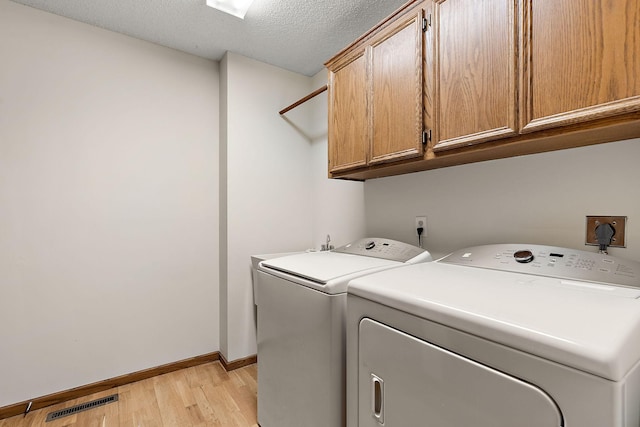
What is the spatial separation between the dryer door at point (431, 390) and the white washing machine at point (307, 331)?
162 mm

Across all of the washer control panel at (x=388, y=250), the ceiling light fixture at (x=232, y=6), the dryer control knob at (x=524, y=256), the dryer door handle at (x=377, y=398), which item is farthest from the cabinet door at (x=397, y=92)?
the dryer door handle at (x=377, y=398)

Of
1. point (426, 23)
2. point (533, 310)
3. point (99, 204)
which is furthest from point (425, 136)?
point (99, 204)

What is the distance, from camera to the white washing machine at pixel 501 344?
21.7 inches

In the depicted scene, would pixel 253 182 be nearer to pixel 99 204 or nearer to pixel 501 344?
pixel 99 204

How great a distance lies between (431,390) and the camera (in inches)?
30.7

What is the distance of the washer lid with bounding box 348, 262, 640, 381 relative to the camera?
55 cm

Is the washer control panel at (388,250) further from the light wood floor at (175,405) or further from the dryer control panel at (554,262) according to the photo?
the light wood floor at (175,405)

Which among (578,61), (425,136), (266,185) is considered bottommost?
(266,185)

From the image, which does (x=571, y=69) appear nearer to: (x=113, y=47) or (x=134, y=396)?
(x=113, y=47)

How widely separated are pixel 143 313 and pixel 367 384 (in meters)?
1.95

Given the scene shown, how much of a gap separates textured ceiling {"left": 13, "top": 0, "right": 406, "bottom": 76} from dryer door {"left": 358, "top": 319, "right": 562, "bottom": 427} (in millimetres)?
1868

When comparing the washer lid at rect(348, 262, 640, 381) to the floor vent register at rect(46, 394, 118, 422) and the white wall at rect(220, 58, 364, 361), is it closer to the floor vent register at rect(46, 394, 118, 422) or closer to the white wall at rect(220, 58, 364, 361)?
the white wall at rect(220, 58, 364, 361)

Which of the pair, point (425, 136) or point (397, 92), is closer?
point (425, 136)

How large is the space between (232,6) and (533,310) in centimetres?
216
